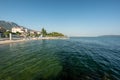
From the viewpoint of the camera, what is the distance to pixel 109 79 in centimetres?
1070

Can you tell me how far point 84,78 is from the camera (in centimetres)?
1060

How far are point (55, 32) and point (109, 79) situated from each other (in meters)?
168

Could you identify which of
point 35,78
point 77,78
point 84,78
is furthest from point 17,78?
point 84,78

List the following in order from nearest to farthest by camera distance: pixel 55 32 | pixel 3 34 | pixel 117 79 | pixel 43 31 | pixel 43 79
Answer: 1. pixel 43 79
2. pixel 117 79
3. pixel 3 34
4. pixel 43 31
5. pixel 55 32

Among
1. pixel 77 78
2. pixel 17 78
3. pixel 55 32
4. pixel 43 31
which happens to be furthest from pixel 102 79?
pixel 55 32

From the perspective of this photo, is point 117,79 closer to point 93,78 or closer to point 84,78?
point 93,78

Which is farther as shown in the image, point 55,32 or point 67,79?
point 55,32

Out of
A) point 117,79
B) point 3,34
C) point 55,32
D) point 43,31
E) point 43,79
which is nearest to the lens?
point 43,79

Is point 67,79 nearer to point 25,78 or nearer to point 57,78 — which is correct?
point 57,78

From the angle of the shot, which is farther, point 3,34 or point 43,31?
point 43,31

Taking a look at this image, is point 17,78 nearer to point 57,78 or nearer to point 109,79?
point 57,78

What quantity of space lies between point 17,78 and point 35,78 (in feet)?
5.59

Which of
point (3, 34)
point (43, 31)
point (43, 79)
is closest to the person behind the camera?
point (43, 79)

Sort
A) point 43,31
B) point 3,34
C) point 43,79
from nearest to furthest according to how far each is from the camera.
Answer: point 43,79, point 3,34, point 43,31
